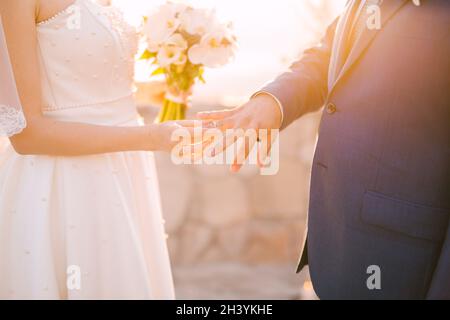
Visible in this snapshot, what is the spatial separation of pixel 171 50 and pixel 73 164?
0.63 metres

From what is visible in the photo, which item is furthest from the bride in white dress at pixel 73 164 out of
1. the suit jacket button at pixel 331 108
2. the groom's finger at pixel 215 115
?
the suit jacket button at pixel 331 108

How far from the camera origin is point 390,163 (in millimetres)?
1757

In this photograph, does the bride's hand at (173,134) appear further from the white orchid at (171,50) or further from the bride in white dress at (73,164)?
the white orchid at (171,50)

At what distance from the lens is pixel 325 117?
75.1 inches

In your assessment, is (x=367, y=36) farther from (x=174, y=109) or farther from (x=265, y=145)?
(x=174, y=109)

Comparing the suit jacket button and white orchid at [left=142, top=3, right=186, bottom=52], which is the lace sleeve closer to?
white orchid at [left=142, top=3, right=186, bottom=52]

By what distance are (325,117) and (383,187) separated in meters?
0.29

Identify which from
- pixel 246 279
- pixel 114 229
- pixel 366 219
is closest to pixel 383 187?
pixel 366 219

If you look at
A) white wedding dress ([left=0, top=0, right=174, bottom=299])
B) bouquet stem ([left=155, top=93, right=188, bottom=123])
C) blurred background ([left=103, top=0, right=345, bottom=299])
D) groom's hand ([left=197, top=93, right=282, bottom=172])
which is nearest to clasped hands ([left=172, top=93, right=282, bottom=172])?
groom's hand ([left=197, top=93, right=282, bottom=172])

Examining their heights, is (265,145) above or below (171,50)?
below

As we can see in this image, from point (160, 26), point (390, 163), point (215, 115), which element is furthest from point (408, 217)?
point (160, 26)

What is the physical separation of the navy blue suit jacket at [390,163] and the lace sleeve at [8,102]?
95 centimetres

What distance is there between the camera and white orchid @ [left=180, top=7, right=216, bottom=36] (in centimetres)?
245
